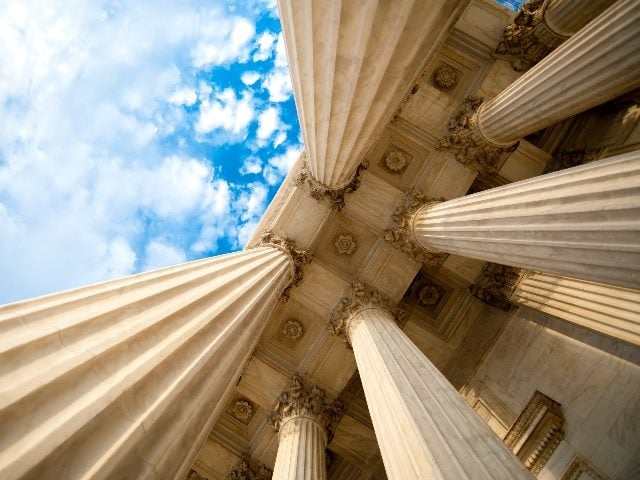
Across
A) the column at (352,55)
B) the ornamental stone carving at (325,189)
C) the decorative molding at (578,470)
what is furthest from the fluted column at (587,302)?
the column at (352,55)

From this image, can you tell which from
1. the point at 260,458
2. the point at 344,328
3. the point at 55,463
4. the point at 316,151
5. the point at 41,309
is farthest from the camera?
the point at 260,458

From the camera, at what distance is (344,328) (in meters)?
14.0

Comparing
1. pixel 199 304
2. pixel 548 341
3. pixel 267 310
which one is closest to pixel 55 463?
pixel 199 304

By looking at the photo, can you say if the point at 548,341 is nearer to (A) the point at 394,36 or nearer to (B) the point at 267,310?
(B) the point at 267,310

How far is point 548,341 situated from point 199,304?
1041 cm

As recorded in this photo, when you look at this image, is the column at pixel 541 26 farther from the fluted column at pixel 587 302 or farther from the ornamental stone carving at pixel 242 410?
the ornamental stone carving at pixel 242 410

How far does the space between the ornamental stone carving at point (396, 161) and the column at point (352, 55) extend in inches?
276

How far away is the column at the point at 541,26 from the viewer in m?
12.3

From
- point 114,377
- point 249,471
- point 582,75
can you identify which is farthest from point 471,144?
point 249,471

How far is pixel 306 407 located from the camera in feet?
46.2

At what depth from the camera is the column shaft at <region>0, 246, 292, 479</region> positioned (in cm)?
318

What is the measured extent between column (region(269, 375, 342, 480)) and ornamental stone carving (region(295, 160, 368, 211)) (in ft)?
21.6

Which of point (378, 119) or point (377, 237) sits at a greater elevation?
point (378, 119)

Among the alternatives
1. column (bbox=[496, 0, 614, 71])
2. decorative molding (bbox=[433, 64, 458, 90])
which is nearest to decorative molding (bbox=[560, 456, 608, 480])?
column (bbox=[496, 0, 614, 71])
